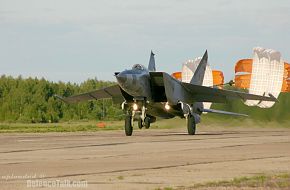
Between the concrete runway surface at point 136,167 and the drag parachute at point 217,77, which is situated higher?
the drag parachute at point 217,77

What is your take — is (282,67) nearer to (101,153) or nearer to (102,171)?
(101,153)

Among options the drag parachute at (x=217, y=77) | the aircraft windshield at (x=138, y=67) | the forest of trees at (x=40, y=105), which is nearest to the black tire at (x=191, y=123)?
the aircraft windshield at (x=138, y=67)

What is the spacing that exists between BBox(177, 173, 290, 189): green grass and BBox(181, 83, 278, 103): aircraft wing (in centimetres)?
2157

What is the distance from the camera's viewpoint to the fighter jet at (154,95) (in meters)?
27.6

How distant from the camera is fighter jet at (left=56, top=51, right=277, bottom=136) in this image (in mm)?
27641

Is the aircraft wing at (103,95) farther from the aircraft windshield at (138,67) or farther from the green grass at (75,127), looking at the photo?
the green grass at (75,127)

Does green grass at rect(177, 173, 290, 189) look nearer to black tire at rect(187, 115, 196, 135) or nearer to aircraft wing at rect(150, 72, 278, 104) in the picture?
aircraft wing at rect(150, 72, 278, 104)

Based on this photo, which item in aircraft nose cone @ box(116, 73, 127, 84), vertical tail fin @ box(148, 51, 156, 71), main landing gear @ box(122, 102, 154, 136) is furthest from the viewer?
vertical tail fin @ box(148, 51, 156, 71)

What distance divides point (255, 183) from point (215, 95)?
24317 millimetres

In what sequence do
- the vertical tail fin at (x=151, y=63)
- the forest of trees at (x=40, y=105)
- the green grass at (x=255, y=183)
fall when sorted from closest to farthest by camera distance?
1. the green grass at (x=255, y=183)
2. the vertical tail fin at (x=151, y=63)
3. the forest of trees at (x=40, y=105)

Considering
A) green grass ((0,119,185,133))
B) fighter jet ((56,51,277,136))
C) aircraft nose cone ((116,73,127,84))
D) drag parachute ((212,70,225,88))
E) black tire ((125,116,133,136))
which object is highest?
drag parachute ((212,70,225,88))

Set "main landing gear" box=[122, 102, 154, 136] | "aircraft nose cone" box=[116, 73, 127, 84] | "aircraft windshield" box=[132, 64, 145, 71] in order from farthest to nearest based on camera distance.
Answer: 1. "main landing gear" box=[122, 102, 154, 136]
2. "aircraft windshield" box=[132, 64, 145, 71]
3. "aircraft nose cone" box=[116, 73, 127, 84]

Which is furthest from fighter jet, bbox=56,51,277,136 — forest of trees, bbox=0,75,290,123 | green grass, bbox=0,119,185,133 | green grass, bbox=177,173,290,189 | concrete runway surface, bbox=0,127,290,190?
forest of trees, bbox=0,75,290,123

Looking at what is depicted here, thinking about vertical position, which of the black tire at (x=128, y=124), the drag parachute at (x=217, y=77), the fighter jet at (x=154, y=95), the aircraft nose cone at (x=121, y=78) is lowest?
the black tire at (x=128, y=124)
